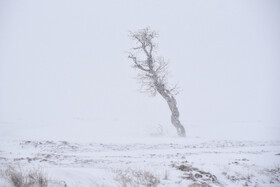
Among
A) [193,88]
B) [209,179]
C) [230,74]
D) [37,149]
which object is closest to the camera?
[209,179]

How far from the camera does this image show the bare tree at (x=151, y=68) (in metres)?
23.5

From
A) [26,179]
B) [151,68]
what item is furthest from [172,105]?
[26,179]

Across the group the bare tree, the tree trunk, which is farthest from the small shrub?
the tree trunk

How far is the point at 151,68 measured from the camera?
78.0 feet

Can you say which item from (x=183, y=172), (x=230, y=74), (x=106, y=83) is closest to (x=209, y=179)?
(x=183, y=172)

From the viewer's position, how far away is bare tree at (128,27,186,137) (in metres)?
23.5

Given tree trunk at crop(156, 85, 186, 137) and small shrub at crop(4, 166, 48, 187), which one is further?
tree trunk at crop(156, 85, 186, 137)

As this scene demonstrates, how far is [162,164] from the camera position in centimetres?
948

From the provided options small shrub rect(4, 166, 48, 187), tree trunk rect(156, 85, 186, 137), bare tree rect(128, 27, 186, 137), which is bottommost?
small shrub rect(4, 166, 48, 187)

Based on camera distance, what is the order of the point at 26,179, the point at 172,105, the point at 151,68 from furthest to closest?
the point at 172,105 → the point at 151,68 → the point at 26,179

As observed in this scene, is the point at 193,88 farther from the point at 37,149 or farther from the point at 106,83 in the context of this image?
the point at 37,149

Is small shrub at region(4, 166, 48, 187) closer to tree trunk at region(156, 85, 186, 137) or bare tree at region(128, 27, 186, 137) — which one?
bare tree at region(128, 27, 186, 137)

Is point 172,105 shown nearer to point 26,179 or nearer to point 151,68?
point 151,68

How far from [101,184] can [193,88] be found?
9580 centimetres
